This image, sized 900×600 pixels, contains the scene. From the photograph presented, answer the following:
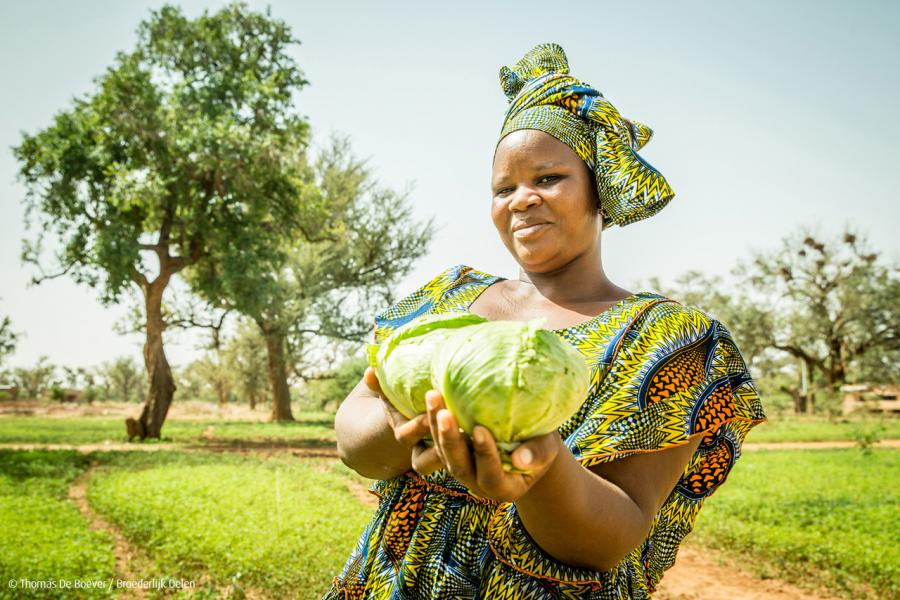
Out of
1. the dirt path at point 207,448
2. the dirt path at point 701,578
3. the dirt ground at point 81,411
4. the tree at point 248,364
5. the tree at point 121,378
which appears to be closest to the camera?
the dirt path at point 701,578

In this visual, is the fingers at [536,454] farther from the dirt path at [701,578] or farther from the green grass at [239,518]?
the dirt path at [701,578]

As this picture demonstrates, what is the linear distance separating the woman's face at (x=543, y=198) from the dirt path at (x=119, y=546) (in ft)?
16.8

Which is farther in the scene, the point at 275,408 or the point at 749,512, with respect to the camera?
the point at 275,408

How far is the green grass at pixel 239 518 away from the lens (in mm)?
5949

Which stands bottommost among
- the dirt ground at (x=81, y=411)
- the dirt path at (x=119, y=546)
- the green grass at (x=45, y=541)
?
the dirt ground at (x=81, y=411)

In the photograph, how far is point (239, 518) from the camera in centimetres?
771

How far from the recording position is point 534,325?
1229 mm

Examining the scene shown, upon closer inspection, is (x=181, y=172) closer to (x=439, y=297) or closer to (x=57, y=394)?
(x=439, y=297)

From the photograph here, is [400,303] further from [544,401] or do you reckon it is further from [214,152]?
[214,152]

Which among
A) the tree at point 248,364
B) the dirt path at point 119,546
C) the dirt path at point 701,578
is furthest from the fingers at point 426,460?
the tree at point 248,364

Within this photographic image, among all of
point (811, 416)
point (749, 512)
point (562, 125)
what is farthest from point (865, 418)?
point (562, 125)

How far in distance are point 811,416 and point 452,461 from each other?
3880 cm

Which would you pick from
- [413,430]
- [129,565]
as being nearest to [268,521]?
[129,565]

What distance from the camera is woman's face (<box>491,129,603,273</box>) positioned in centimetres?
180
